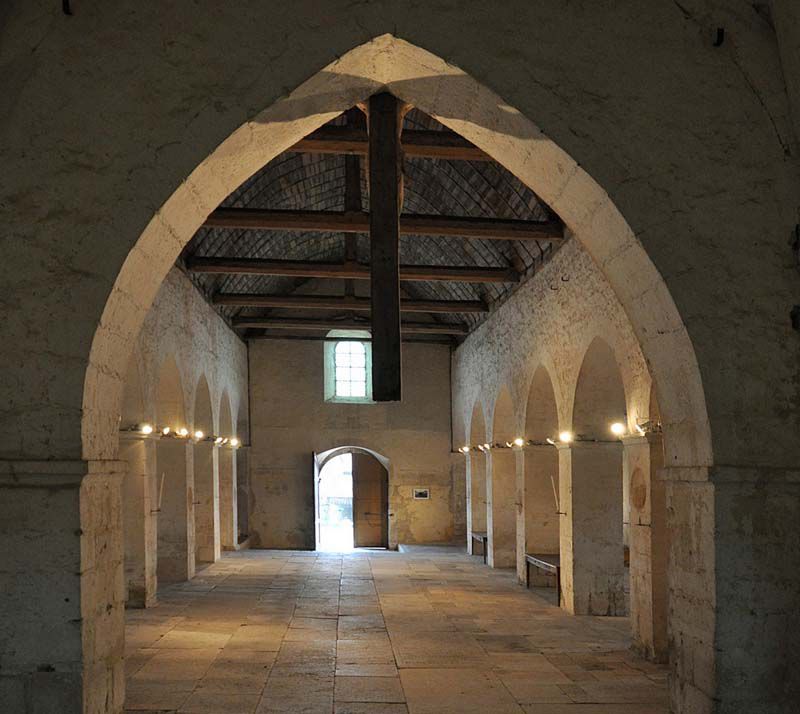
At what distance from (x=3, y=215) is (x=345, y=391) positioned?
18079 millimetres

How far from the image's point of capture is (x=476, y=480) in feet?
61.4

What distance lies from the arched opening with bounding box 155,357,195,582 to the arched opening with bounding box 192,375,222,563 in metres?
2.37

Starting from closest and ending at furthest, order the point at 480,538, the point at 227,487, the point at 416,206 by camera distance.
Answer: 1. the point at 416,206
2. the point at 480,538
3. the point at 227,487

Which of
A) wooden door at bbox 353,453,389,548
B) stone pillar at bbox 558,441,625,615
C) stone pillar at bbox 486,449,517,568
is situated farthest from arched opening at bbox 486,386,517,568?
wooden door at bbox 353,453,389,548

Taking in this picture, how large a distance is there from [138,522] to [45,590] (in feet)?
22.2

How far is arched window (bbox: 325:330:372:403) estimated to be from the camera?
2203cm

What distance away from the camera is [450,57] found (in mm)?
4531

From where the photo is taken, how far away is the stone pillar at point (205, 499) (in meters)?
15.7

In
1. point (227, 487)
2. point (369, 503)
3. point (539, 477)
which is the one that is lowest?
point (369, 503)

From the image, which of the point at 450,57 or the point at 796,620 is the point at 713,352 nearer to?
the point at 796,620

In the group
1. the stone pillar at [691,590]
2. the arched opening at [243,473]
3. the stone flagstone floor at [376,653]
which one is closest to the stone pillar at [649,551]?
the stone flagstone floor at [376,653]

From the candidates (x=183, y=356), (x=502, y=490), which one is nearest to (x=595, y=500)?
A: (x=502, y=490)

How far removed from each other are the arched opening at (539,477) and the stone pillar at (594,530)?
205cm

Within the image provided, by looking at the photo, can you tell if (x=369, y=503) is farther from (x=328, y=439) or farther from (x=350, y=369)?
(x=350, y=369)
